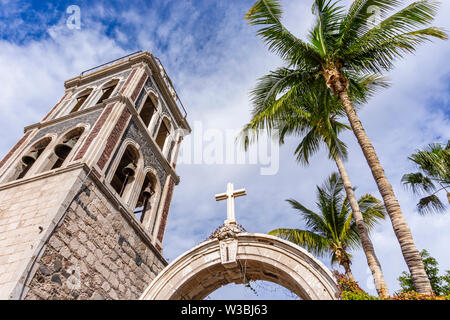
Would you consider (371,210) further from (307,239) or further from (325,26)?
(325,26)

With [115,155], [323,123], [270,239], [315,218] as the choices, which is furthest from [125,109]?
[315,218]

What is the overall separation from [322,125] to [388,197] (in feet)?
17.8

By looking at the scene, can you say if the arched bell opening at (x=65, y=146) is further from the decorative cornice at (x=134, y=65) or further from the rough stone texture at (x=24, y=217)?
the decorative cornice at (x=134, y=65)

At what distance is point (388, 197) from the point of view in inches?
270

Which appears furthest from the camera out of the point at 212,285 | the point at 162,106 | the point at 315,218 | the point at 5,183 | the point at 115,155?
the point at 162,106

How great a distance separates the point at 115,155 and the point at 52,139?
3279 mm

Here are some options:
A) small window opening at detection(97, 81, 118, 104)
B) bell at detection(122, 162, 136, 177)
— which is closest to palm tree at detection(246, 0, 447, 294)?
bell at detection(122, 162, 136, 177)

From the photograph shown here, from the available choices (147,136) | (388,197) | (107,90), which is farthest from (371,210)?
(107,90)

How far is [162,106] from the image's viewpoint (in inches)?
664

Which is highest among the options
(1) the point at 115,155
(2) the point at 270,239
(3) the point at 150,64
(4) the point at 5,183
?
(3) the point at 150,64

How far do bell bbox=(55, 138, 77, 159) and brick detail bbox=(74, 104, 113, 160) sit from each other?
1.31 m

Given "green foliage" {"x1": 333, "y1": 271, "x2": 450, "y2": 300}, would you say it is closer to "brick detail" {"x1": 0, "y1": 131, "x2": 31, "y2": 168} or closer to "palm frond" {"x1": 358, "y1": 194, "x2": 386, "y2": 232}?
"palm frond" {"x1": 358, "y1": 194, "x2": 386, "y2": 232}

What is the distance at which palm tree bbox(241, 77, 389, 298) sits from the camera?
8227 millimetres
